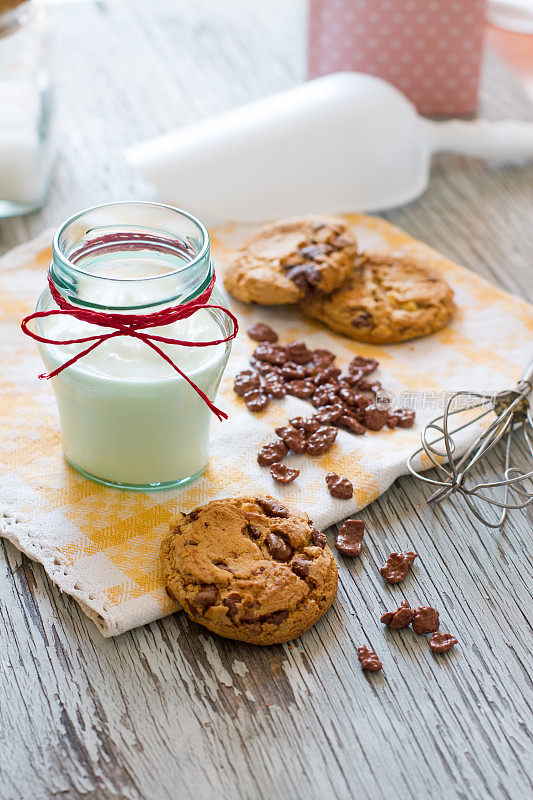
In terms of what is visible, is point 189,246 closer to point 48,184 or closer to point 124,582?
point 124,582

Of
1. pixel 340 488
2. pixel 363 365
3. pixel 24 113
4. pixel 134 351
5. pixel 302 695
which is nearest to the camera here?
pixel 302 695

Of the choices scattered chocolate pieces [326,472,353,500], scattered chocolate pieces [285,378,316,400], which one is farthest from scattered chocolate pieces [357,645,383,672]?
scattered chocolate pieces [285,378,316,400]

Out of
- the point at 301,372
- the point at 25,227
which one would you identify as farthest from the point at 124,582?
the point at 25,227

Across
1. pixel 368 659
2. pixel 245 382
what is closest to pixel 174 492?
pixel 245 382

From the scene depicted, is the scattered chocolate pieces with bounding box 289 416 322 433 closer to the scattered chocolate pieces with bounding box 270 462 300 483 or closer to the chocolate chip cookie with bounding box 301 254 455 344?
the scattered chocolate pieces with bounding box 270 462 300 483

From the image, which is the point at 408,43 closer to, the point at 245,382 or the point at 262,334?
the point at 262,334
